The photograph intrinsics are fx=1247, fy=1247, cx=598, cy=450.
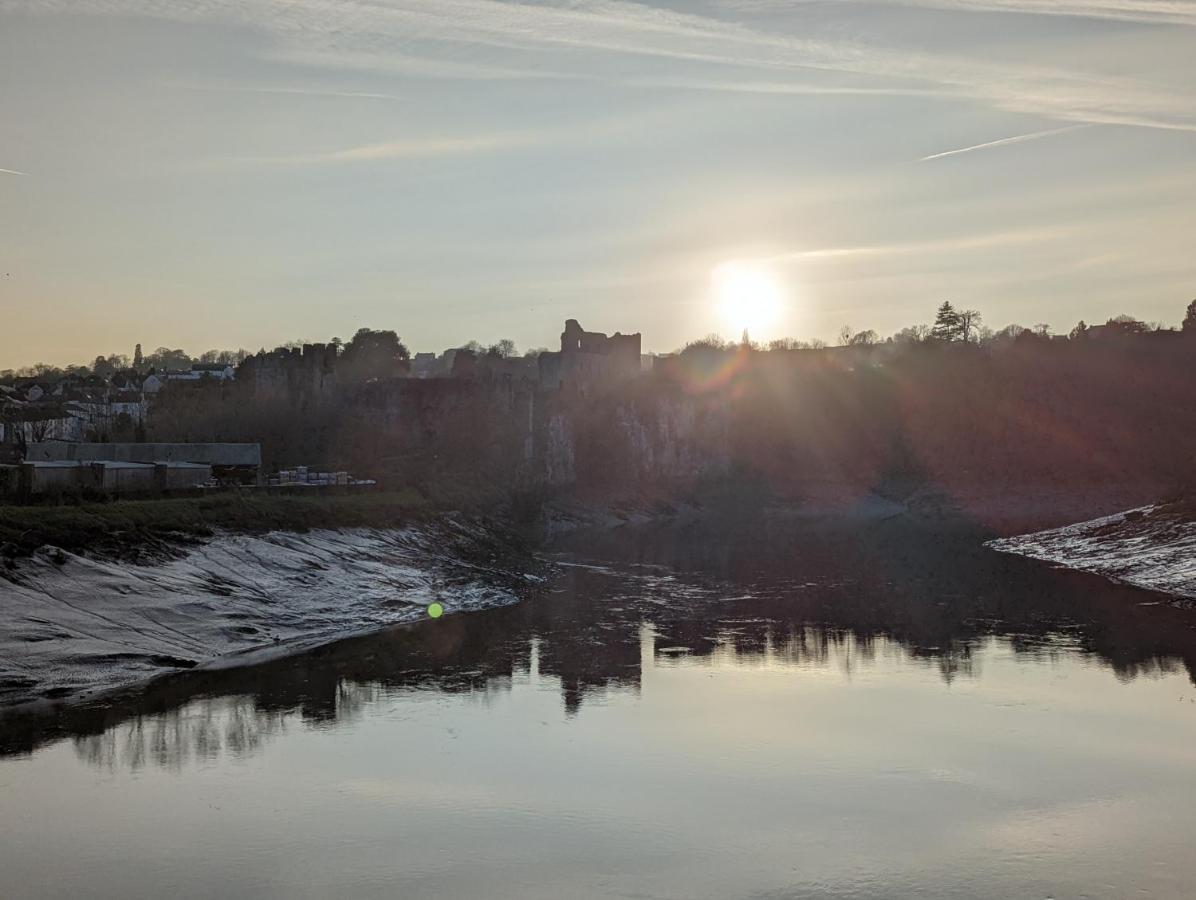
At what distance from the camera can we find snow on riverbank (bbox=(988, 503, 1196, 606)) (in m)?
46.4

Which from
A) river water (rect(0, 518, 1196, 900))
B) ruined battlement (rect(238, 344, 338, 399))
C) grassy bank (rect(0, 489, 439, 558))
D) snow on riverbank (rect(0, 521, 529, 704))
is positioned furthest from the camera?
ruined battlement (rect(238, 344, 338, 399))

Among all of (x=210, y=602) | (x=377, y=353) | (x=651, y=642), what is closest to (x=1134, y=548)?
(x=651, y=642)

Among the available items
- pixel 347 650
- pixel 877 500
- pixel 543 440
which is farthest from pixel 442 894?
pixel 877 500

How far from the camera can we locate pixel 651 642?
108ft

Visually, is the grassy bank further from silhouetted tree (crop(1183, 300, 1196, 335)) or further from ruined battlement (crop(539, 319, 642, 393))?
silhouetted tree (crop(1183, 300, 1196, 335))

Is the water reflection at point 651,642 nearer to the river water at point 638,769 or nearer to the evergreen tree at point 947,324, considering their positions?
the river water at point 638,769

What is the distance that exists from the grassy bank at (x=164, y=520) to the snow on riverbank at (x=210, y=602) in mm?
617

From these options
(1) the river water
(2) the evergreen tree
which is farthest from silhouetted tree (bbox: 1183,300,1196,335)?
(1) the river water

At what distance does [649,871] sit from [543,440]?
86.2 meters

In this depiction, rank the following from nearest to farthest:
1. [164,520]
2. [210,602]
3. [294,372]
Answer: [210,602] < [164,520] < [294,372]

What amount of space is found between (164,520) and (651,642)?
48.0ft

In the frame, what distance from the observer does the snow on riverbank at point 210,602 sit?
25625mm

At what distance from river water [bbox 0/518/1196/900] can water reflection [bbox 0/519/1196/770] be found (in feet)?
0.49

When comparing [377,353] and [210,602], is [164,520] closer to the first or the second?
[210,602]
